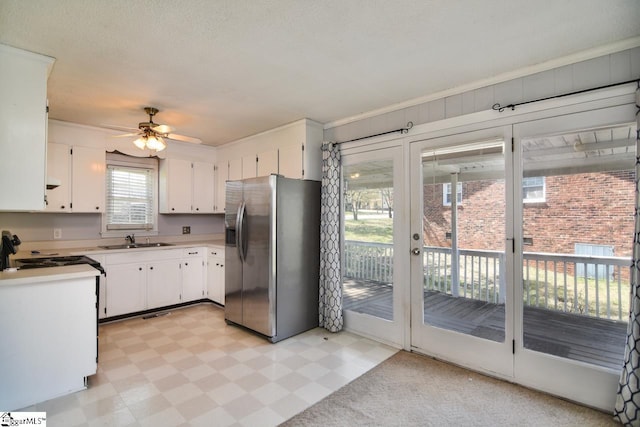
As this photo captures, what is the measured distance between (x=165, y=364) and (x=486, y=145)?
340 centimetres

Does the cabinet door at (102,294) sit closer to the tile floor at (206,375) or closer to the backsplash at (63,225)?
the tile floor at (206,375)

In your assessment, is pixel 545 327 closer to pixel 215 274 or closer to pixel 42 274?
pixel 42 274

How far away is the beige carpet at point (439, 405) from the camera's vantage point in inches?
81.0

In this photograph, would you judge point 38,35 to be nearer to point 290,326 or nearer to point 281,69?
point 281,69

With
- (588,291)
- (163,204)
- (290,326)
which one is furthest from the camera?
(163,204)

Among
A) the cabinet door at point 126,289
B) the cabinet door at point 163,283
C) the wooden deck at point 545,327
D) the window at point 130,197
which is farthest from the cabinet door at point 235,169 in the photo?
the wooden deck at point 545,327

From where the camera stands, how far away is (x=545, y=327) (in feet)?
8.04

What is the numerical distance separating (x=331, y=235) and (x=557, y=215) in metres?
2.07

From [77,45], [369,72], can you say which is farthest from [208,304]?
[369,72]

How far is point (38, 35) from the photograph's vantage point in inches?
79.0

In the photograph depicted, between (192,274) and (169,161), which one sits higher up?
(169,161)

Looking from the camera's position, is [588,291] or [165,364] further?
[165,364]

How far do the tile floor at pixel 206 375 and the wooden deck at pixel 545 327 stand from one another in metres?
0.66

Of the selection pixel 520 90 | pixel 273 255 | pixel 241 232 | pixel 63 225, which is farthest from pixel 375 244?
pixel 63 225
